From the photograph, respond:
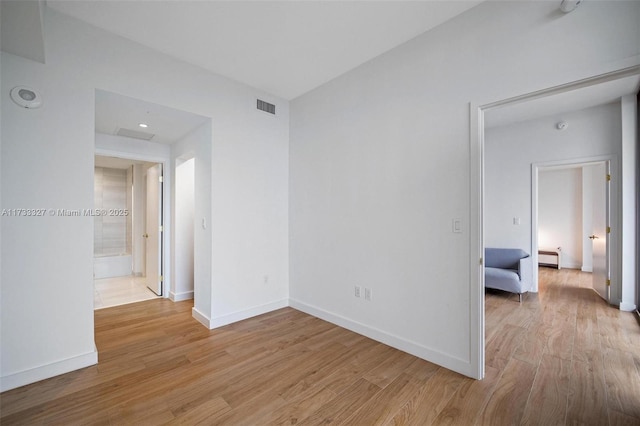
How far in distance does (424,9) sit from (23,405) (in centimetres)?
433

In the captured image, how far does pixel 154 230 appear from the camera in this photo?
455cm

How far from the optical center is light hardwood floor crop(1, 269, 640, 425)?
5.85 feet

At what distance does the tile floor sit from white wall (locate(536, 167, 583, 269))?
9140mm

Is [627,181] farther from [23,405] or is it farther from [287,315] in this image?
[23,405]

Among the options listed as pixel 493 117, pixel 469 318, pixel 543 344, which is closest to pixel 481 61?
pixel 469 318

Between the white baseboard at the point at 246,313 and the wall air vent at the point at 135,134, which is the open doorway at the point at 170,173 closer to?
the wall air vent at the point at 135,134

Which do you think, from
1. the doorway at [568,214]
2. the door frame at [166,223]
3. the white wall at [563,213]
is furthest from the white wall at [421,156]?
the white wall at [563,213]

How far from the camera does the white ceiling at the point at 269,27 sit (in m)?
2.22

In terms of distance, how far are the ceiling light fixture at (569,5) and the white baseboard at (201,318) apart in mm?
4201

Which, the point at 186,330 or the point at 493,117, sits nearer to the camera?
the point at 186,330

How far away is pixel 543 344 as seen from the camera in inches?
108

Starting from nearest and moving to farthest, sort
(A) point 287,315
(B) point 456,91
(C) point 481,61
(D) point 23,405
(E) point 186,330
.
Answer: (D) point 23,405 → (C) point 481,61 → (B) point 456,91 → (E) point 186,330 → (A) point 287,315

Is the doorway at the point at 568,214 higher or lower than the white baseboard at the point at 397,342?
higher

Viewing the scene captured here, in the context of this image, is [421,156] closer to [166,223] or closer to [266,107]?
[266,107]
